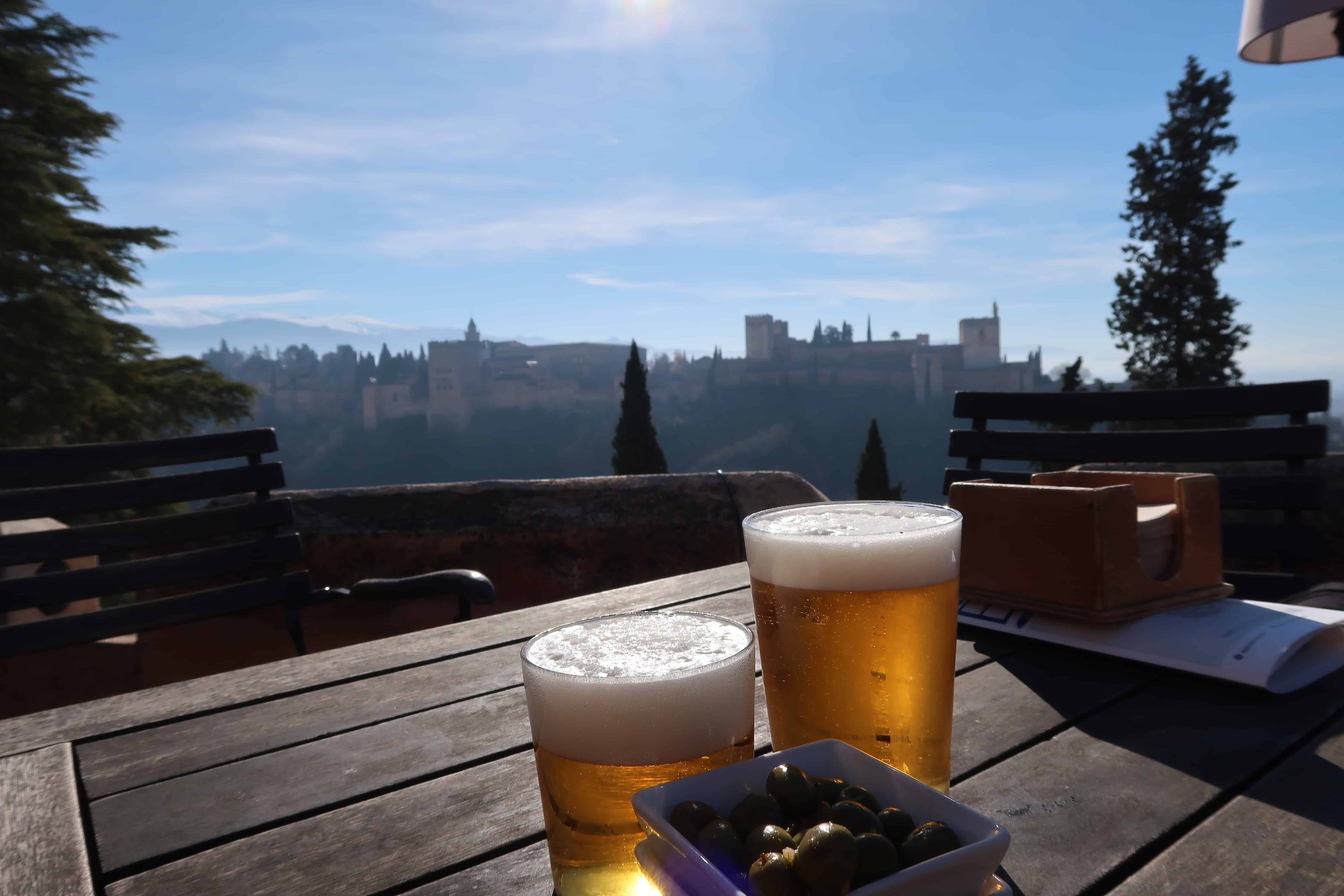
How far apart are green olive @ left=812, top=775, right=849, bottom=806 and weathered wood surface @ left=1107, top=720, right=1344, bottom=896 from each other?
22cm

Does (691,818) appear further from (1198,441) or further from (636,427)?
(636,427)

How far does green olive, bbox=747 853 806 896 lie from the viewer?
0.40 metres

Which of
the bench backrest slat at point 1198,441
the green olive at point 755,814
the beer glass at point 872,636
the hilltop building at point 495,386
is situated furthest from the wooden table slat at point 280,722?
the hilltop building at point 495,386

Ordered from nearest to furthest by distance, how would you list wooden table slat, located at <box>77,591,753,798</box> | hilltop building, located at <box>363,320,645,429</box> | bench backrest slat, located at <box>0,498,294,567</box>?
wooden table slat, located at <box>77,591,753,798</box> < bench backrest slat, located at <box>0,498,294,567</box> < hilltop building, located at <box>363,320,645,429</box>

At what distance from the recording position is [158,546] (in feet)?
6.41

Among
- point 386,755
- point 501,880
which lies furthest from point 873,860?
point 386,755

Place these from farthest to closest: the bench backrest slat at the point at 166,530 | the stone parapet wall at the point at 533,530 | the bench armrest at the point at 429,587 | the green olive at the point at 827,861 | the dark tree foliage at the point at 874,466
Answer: the dark tree foliage at the point at 874,466
the stone parapet wall at the point at 533,530
the bench backrest slat at the point at 166,530
the bench armrest at the point at 429,587
the green olive at the point at 827,861

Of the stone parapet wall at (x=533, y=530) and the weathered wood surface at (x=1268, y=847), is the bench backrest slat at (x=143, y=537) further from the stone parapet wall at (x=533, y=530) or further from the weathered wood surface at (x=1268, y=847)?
the weathered wood surface at (x=1268, y=847)

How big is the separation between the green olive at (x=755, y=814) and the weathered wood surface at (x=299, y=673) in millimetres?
720

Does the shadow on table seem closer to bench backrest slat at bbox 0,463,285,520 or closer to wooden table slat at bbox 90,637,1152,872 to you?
wooden table slat at bbox 90,637,1152,872

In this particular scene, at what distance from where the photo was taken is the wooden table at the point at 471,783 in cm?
60

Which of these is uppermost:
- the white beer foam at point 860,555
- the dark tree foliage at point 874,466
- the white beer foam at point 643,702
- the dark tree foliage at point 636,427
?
the white beer foam at point 860,555

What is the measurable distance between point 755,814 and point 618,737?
11 cm

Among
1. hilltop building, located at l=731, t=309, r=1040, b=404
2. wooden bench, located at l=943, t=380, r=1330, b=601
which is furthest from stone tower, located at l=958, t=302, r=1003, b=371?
wooden bench, located at l=943, t=380, r=1330, b=601
